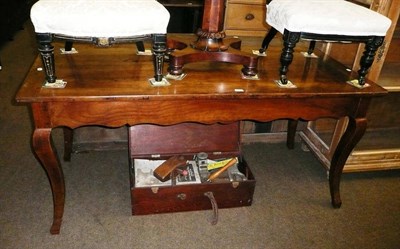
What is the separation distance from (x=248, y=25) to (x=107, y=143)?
1.07m

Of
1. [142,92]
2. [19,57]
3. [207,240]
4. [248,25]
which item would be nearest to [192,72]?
[142,92]

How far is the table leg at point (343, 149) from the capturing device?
1.24 meters

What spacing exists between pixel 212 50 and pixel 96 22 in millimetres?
454

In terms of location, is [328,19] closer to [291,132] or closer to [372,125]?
[291,132]

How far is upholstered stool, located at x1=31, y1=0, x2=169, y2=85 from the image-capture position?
915mm

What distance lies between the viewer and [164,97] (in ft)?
3.30

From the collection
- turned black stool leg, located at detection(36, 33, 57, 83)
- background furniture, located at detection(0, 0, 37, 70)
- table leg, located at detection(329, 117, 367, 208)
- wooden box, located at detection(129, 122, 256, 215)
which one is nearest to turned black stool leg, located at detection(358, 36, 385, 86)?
table leg, located at detection(329, 117, 367, 208)

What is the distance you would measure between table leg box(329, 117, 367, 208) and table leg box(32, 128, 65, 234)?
3.52ft

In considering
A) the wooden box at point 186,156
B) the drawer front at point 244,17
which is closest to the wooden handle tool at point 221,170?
the wooden box at point 186,156

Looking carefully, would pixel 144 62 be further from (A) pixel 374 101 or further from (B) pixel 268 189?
(A) pixel 374 101

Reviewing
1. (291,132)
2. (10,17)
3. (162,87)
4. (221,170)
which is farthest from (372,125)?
(10,17)

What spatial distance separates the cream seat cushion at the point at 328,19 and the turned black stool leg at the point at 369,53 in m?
0.02

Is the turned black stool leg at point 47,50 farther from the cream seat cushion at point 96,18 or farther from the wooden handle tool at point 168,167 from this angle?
the wooden handle tool at point 168,167

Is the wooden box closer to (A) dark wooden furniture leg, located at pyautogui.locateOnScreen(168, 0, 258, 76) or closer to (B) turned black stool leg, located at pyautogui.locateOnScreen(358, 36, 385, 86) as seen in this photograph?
(A) dark wooden furniture leg, located at pyautogui.locateOnScreen(168, 0, 258, 76)
